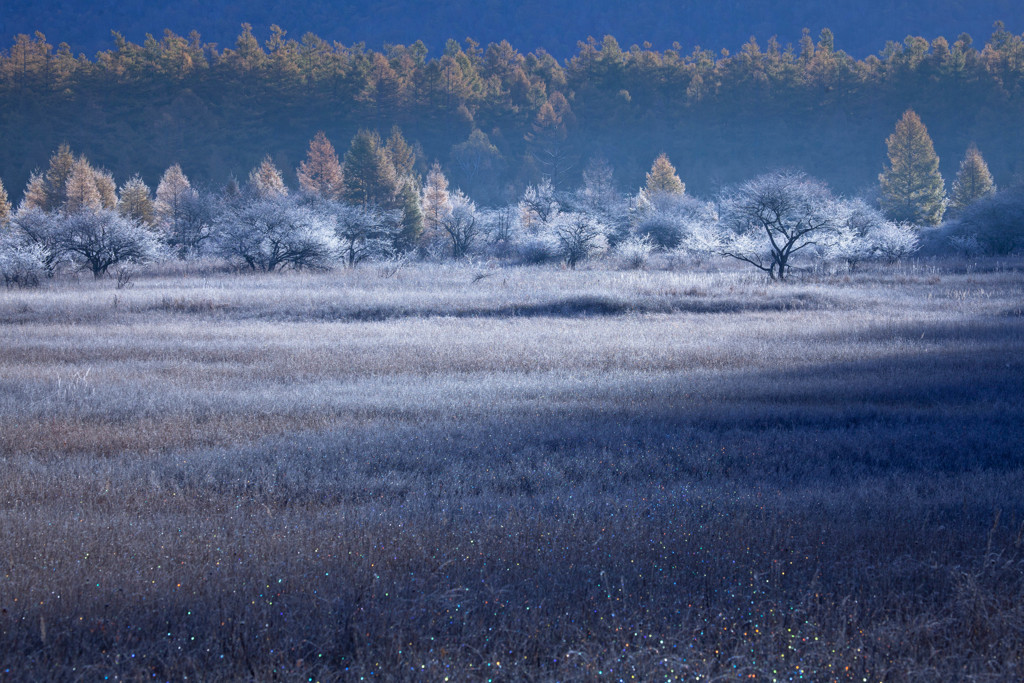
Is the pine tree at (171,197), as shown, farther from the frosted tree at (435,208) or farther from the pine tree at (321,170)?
the frosted tree at (435,208)

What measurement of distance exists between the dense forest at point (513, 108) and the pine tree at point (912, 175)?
11660 mm

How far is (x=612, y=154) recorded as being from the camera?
10712cm

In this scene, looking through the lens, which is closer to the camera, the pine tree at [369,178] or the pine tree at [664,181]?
the pine tree at [369,178]

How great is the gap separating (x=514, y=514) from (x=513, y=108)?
10607 centimetres

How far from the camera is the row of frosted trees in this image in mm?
36344

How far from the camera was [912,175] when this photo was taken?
235 ft

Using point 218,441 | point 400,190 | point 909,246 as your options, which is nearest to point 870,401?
point 218,441

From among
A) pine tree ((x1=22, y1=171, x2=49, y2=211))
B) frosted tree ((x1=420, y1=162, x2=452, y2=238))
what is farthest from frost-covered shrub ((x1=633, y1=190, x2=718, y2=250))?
pine tree ((x1=22, y1=171, x2=49, y2=211))

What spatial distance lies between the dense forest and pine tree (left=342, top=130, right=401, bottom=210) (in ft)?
101

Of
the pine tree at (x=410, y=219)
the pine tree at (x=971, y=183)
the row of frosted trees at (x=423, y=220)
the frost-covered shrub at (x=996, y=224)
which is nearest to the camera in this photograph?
the row of frosted trees at (x=423, y=220)

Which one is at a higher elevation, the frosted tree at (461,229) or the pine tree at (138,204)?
the pine tree at (138,204)

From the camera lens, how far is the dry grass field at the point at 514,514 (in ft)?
12.1

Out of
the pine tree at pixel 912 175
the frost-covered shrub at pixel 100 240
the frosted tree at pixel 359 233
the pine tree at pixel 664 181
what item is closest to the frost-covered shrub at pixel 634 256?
the frosted tree at pixel 359 233

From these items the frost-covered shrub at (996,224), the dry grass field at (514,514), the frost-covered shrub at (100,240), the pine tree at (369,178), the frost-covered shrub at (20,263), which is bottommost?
the dry grass field at (514,514)
